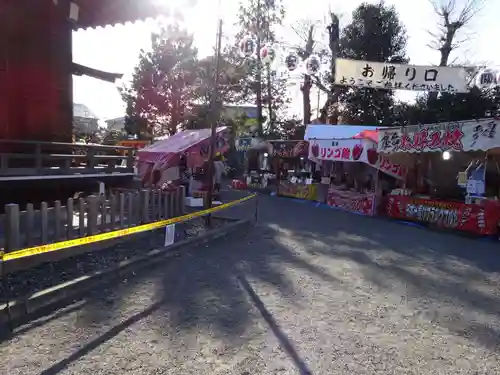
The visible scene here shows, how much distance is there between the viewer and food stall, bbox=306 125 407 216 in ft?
43.7

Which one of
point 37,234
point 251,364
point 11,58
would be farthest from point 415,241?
point 11,58

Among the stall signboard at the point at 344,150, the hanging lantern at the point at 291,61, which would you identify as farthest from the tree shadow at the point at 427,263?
the hanging lantern at the point at 291,61

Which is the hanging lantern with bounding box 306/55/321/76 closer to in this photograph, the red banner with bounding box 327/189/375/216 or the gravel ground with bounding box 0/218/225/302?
the red banner with bounding box 327/189/375/216

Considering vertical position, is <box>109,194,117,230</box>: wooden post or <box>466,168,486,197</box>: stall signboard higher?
<box>466,168,486,197</box>: stall signboard

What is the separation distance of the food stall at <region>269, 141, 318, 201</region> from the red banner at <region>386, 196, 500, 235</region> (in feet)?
16.3

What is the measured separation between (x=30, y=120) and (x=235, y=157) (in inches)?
736

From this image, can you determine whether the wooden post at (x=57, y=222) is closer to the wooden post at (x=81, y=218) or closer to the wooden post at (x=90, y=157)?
the wooden post at (x=81, y=218)

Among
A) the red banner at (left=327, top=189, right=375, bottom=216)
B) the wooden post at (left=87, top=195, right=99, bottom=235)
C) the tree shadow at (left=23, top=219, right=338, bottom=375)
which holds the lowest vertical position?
the tree shadow at (left=23, top=219, right=338, bottom=375)

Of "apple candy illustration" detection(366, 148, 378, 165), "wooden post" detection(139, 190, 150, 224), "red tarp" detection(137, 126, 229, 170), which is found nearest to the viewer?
"wooden post" detection(139, 190, 150, 224)

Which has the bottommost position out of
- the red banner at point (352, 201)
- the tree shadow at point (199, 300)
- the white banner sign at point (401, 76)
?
the tree shadow at point (199, 300)

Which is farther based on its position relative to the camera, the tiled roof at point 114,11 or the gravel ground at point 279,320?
the tiled roof at point 114,11

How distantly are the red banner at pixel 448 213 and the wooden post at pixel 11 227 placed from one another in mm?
9828

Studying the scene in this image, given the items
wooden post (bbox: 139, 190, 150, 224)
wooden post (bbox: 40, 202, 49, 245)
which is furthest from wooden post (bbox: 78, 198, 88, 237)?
wooden post (bbox: 139, 190, 150, 224)

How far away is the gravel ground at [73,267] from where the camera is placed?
4613 mm
